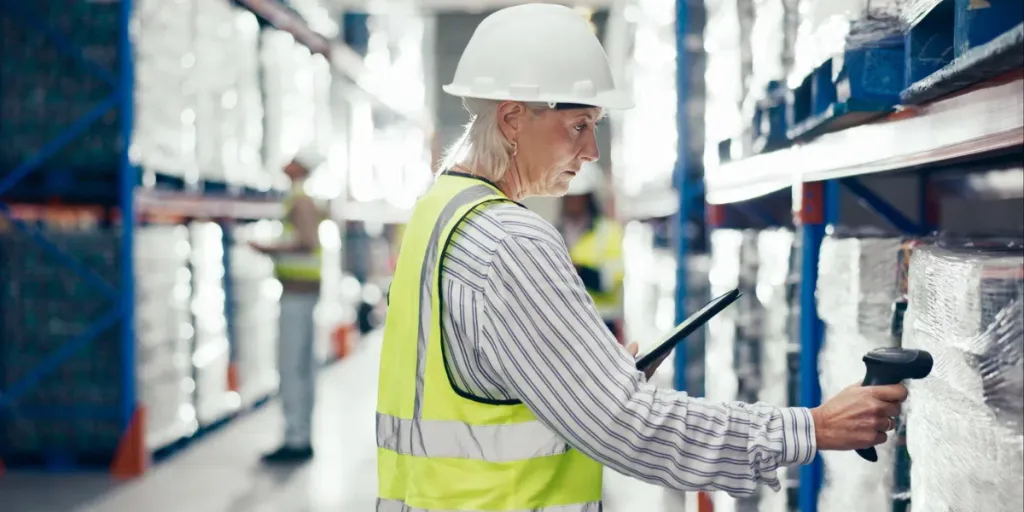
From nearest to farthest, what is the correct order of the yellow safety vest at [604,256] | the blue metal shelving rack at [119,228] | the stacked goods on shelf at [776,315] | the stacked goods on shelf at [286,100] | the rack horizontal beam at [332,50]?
the stacked goods on shelf at [776,315], the blue metal shelving rack at [119,228], the yellow safety vest at [604,256], the rack horizontal beam at [332,50], the stacked goods on shelf at [286,100]

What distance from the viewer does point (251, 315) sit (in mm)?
8344

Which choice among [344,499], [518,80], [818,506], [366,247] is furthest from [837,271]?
[366,247]

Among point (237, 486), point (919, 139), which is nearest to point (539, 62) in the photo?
point (919, 139)

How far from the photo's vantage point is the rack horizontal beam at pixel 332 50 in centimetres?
850

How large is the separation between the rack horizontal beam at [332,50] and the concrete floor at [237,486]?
339 cm

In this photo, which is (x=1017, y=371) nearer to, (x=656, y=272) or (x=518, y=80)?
(x=518, y=80)

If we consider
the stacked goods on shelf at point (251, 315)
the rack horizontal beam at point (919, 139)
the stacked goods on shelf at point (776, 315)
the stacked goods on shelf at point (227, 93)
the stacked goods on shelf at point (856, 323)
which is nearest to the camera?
the rack horizontal beam at point (919, 139)

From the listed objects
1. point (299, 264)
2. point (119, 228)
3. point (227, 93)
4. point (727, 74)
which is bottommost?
point (299, 264)

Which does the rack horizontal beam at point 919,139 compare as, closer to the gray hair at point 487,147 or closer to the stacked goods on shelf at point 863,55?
the stacked goods on shelf at point 863,55

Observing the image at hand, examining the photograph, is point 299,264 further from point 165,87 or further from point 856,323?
point 856,323

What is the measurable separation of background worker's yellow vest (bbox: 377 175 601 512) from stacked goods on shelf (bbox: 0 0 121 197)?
4.90 meters

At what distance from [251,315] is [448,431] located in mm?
6904

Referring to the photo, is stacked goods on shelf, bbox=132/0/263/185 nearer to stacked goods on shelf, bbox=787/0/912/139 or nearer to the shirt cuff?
stacked goods on shelf, bbox=787/0/912/139

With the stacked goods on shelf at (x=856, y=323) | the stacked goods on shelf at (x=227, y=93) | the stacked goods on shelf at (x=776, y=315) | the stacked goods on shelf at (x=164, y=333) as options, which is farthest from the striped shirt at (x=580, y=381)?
the stacked goods on shelf at (x=227, y=93)
